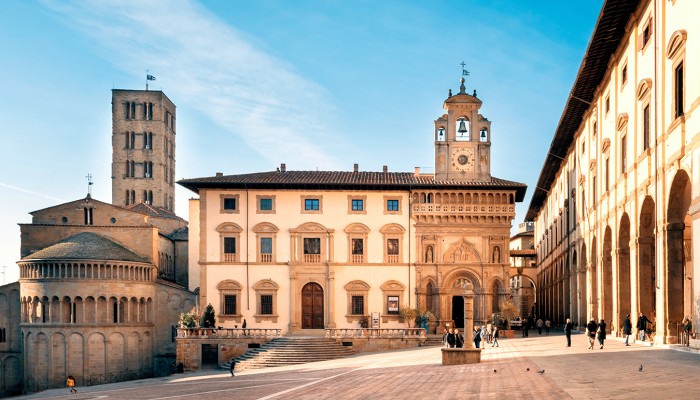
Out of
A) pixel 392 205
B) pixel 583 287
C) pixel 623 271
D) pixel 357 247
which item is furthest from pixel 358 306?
pixel 623 271

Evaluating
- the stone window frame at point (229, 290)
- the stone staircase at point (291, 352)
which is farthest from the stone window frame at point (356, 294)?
the stone window frame at point (229, 290)

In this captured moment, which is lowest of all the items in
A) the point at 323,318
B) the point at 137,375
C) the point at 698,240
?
the point at 137,375

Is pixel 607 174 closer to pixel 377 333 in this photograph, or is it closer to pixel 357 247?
pixel 377 333

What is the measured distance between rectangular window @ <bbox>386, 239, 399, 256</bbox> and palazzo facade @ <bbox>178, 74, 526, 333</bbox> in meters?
0.07

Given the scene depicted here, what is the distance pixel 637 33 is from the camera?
32.8m

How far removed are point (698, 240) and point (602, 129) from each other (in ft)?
61.5

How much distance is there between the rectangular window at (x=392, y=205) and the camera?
184 feet

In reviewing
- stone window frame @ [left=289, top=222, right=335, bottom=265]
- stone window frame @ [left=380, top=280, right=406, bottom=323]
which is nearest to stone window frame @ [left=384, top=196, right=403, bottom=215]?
stone window frame @ [left=289, top=222, right=335, bottom=265]

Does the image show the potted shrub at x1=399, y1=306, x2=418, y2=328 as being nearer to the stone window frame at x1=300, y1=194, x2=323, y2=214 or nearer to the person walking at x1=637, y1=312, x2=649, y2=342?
the stone window frame at x1=300, y1=194, x2=323, y2=214

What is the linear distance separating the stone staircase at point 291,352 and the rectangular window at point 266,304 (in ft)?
19.1

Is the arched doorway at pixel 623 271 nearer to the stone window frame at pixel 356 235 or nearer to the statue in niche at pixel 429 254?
the statue in niche at pixel 429 254

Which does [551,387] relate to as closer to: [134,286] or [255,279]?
[255,279]

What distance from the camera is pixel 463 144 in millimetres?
56156

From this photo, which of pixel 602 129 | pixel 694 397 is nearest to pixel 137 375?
pixel 602 129
